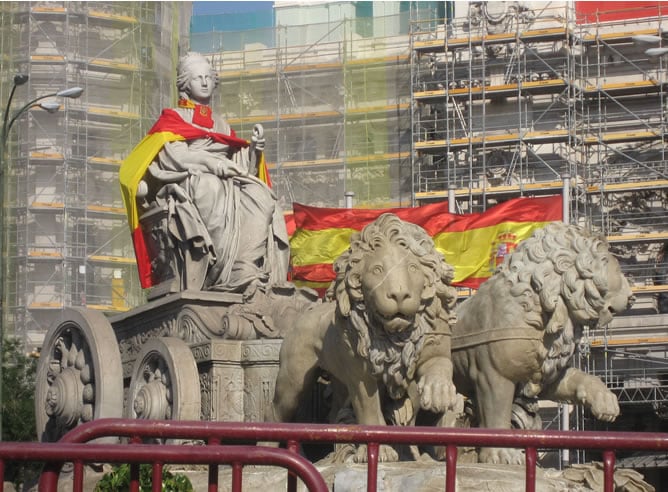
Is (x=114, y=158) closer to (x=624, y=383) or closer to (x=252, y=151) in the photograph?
(x=624, y=383)

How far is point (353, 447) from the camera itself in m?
10.5

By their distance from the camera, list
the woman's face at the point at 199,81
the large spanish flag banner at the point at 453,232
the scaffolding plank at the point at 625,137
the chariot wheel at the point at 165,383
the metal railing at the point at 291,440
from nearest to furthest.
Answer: the metal railing at the point at 291,440
the chariot wheel at the point at 165,383
the woman's face at the point at 199,81
the large spanish flag banner at the point at 453,232
the scaffolding plank at the point at 625,137

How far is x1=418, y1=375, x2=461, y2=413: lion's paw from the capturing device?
9945 mm

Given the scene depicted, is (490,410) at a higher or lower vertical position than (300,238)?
lower

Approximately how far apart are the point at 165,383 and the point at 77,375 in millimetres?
1046

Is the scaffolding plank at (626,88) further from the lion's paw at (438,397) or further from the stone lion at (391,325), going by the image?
the lion's paw at (438,397)

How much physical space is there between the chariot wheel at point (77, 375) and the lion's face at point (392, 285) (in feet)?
9.62

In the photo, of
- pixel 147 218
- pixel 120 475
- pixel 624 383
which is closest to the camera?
pixel 120 475

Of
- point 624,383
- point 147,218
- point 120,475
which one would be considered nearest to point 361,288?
point 120,475

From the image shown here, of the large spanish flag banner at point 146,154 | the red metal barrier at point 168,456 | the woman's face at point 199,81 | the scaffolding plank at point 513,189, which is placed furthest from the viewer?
the scaffolding plank at point 513,189

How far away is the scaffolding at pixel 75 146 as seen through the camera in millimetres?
40781

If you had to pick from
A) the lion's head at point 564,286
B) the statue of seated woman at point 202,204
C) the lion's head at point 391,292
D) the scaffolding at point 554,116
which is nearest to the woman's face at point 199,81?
the statue of seated woman at point 202,204

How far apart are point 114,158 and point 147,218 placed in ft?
95.8

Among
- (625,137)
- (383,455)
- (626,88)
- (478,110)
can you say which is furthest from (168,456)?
(478,110)
